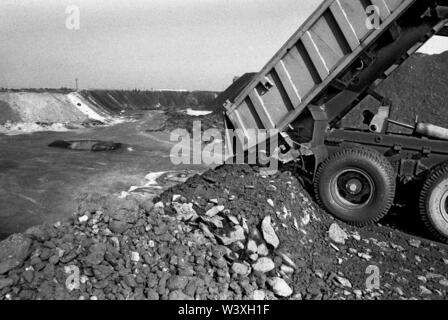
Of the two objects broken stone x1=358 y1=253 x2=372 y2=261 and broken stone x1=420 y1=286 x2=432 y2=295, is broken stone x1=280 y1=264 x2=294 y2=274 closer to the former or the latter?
broken stone x1=358 y1=253 x2=372 y2=261

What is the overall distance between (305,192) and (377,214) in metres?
0.96

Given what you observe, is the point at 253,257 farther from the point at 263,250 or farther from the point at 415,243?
the point at 415,243

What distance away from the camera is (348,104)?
16.9 ft

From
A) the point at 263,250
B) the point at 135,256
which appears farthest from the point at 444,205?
the point at 135,256

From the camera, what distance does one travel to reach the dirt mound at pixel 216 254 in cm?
300

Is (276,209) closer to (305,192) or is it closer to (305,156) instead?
(305,192)

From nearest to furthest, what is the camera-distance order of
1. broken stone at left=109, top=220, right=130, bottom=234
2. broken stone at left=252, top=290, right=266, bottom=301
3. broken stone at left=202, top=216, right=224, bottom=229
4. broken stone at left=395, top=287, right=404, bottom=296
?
broken stone at left=252, top=290, right=266, bottom=301, broken stone at left=395, top=287, right=404, bottom=296, broken stone at left=109, top=220, right=130, bottom=234, broken stone at left=202, top=216, right=224, bottom=229

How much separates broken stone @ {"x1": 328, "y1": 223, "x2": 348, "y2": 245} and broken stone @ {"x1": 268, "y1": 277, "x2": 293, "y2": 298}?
3.96ft

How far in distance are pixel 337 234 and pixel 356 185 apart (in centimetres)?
72

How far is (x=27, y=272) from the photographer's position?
292 centimetres

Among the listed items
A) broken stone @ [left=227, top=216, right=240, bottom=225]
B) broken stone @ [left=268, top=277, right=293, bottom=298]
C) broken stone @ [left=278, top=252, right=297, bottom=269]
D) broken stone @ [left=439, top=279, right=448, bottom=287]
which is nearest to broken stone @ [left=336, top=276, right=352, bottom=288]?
broken stone @ [left=278, top=252, right=297, bottom=269]

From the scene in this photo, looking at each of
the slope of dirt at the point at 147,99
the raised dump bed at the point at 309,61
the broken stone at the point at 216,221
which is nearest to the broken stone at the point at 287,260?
the broken stone at the point at 216,221

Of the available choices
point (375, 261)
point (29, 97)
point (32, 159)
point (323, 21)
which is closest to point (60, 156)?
point (32, 159)

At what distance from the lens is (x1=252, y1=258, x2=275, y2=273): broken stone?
3.38 metres
